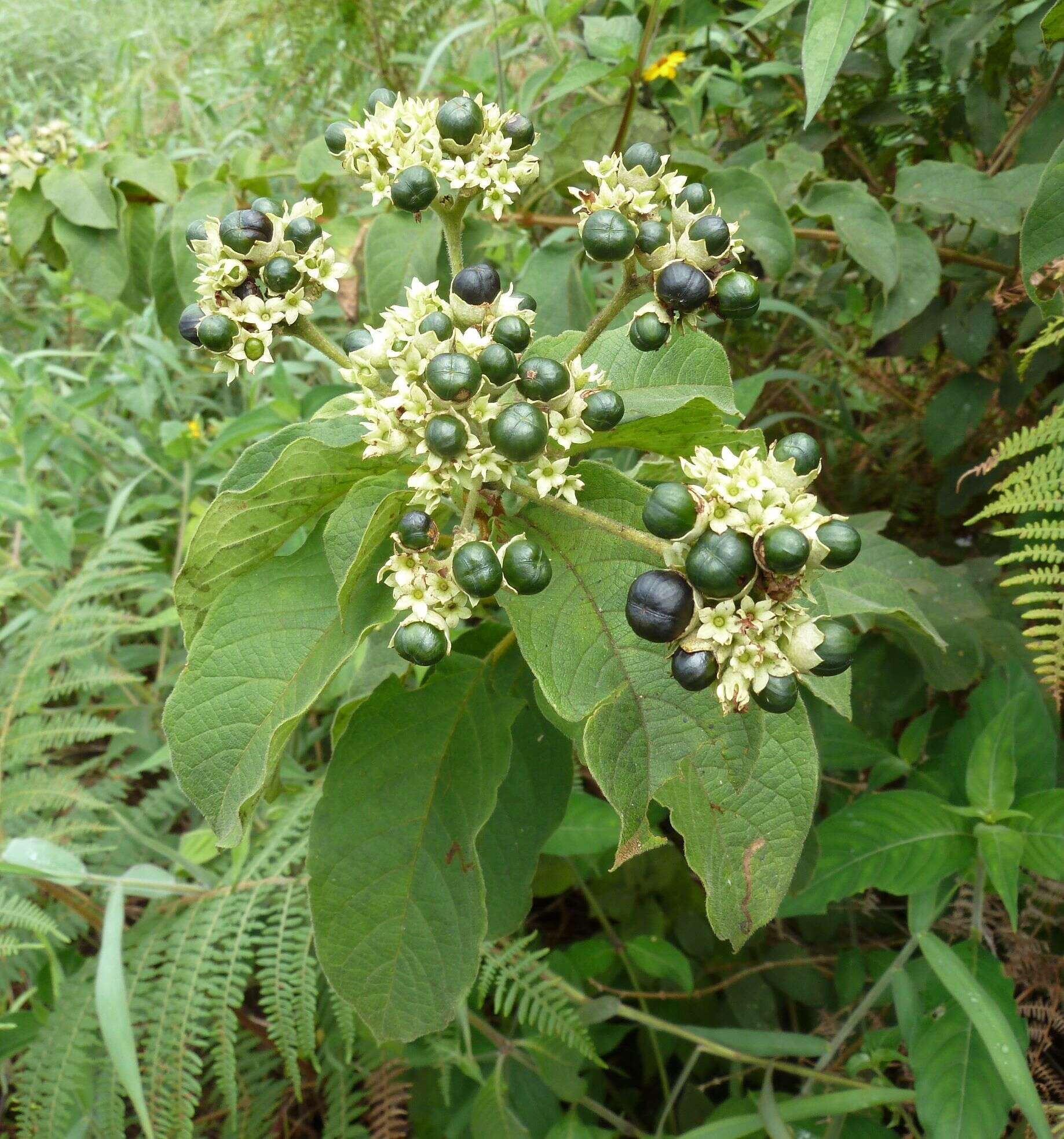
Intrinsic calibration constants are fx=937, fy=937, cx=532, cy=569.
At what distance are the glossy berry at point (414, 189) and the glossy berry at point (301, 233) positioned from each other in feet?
0.40

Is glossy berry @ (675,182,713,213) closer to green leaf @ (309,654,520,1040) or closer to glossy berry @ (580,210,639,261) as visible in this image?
glossy berry @ (580,210,639,261)

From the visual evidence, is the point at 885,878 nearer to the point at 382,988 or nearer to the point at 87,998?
the point at 382,988

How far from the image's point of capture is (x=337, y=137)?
1.46 meters

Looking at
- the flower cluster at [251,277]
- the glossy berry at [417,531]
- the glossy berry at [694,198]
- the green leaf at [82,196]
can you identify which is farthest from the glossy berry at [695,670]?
the green leaf at [82,196]

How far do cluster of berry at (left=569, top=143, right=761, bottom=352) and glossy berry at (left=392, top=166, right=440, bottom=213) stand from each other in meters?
0.21

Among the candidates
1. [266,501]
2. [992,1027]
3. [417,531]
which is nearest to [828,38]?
[417,531]

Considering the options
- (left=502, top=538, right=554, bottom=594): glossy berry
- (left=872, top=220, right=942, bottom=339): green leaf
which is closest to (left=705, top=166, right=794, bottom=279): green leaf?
(left=872, top=220, right=942, bottom=339): green leaf

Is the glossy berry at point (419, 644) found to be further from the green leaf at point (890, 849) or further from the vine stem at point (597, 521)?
the green leaf at point (890, 849)

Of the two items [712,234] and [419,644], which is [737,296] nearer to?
[712,234]

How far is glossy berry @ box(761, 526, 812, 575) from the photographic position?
971mm

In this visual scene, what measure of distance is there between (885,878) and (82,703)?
88.3 inches

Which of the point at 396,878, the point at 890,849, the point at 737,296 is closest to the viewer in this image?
the point at 737,296

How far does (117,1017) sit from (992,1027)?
1.48 m

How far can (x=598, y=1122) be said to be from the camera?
2.27 metres
